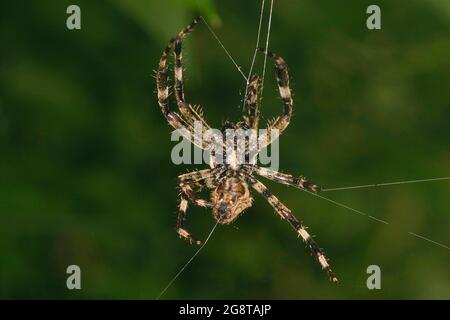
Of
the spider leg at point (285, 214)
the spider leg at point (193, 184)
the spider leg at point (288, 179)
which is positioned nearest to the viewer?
the spider leg at point (288, 179)

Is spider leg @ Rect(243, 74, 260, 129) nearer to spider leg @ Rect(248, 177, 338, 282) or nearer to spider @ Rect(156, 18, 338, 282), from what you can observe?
spider @ Rect(156, 18, 338, 282)

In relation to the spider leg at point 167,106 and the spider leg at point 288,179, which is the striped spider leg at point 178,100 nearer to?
the spider leg at point 167,106

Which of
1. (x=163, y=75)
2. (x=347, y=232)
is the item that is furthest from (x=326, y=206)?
(x=163, y=75)

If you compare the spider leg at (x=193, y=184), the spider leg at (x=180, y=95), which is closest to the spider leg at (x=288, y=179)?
the spider leg at (x=193, y=184)

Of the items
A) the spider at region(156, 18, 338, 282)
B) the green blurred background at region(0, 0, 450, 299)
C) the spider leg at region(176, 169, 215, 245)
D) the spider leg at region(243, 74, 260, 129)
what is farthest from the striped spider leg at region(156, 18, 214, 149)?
the green blurred background at region(0, 0, 450, 299)

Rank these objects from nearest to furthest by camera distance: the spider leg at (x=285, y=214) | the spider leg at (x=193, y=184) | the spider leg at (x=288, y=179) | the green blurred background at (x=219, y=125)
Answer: the spider leg at (x=288, y=179) → the spider leg at (x=193, y=184) → the spider leg at (x=285, y=214) → the green blurred background at (x=219, y=125)

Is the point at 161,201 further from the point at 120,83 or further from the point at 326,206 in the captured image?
the point at 326,206

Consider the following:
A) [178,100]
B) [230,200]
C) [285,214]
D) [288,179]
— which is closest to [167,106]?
[178,100]
